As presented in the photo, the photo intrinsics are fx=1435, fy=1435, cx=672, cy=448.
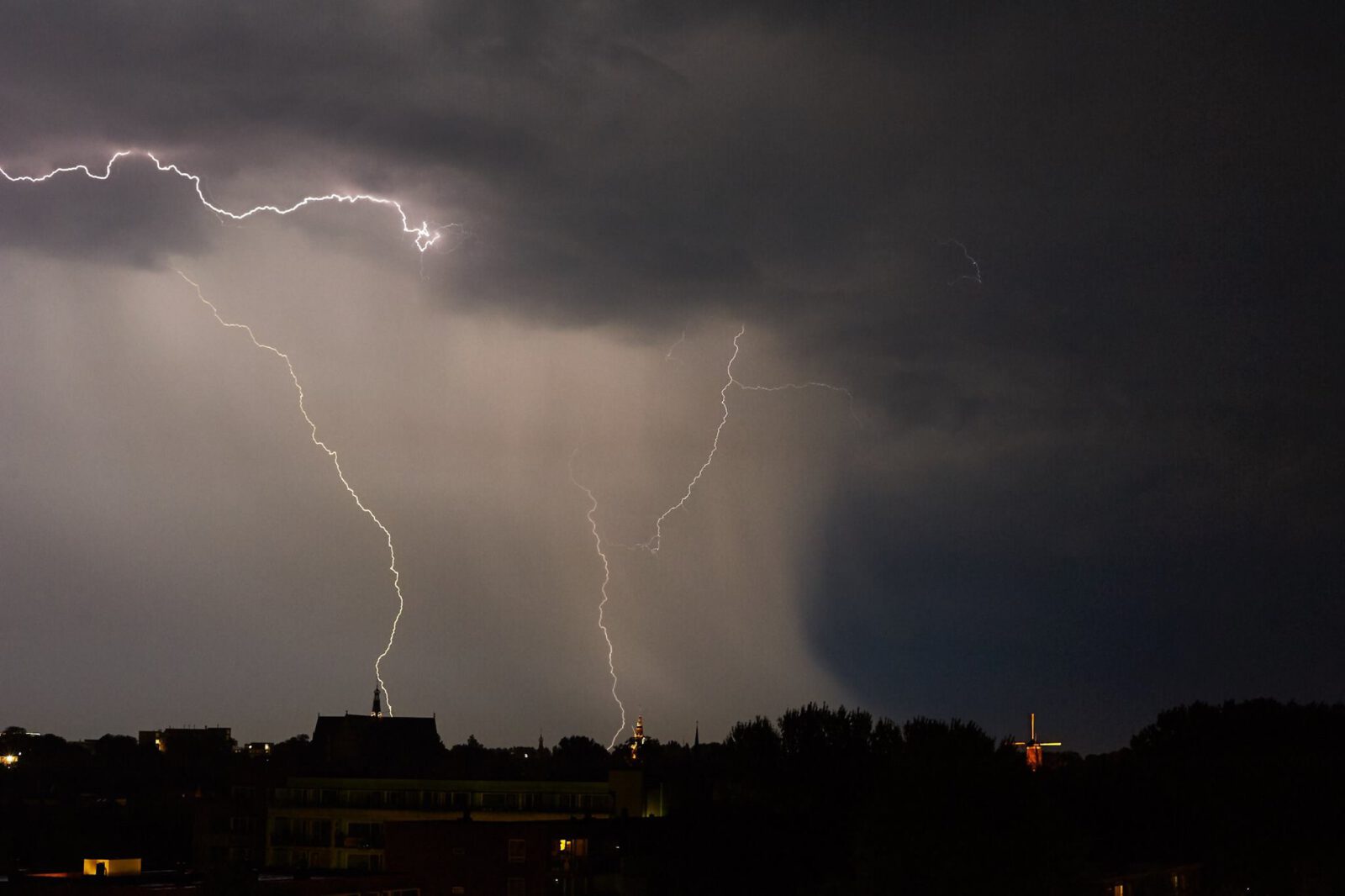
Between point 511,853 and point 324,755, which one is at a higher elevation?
point 324,755

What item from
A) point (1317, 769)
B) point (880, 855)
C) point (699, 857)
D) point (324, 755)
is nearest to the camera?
point (880, 855)

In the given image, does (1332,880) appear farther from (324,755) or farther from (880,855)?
(324,755)

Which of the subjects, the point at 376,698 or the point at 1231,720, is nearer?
the point at 1231,720

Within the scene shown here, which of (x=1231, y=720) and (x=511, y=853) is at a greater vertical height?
(x=1231, y=720)

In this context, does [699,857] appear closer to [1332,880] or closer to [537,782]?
[537,782]

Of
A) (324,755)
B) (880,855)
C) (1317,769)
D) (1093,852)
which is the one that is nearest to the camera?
(880,855)

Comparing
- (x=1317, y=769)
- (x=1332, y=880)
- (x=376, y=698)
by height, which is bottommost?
(x=1332, y=880)

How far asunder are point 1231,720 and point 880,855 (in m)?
63.5

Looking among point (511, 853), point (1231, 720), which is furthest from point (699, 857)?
point (1231, 720)

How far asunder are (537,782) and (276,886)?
33.3 meters

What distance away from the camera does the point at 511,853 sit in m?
61.6

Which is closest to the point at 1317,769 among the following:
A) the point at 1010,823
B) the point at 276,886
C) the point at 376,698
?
the point at 1010,823

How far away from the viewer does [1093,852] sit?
229ft

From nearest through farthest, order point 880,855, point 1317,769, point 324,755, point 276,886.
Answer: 1. point 276,886
2. point 880,855
3. point 1317,769
4. point 324,755
